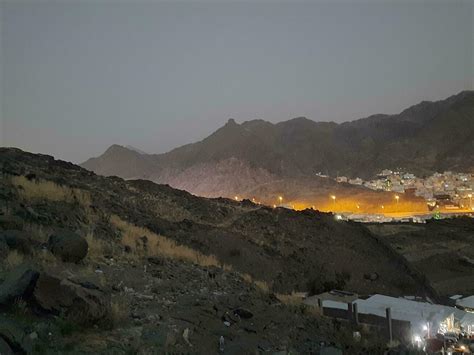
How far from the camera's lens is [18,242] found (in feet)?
33.6

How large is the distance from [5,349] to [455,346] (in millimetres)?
16704

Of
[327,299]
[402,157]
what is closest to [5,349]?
[327,299]

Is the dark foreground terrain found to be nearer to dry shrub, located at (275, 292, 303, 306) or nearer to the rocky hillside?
the rocky hillside

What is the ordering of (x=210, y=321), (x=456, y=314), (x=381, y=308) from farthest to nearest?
1. (x=456, y=314)
2. (x=381, y=308)
3. (x=210, y=321)

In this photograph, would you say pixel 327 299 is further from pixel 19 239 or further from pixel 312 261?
pixel 19 239

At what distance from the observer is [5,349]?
5.70 metres

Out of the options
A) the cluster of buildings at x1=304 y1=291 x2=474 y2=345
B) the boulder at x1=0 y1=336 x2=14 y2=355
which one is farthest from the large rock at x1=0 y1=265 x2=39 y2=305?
the cluster of buildings at x1=304 y1=291 x2=474 y2=345

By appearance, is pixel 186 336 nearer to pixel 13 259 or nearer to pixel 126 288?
pixel 126 288

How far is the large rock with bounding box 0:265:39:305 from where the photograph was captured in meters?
7.22

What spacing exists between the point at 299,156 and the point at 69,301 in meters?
173

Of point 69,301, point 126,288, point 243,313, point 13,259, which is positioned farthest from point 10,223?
point 243,313

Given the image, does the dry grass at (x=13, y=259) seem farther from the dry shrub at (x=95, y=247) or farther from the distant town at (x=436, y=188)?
the distant town at (x=436, y=188)

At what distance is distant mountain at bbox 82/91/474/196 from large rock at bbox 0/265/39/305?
110231 mm

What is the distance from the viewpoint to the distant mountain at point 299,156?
13338 centimetres
